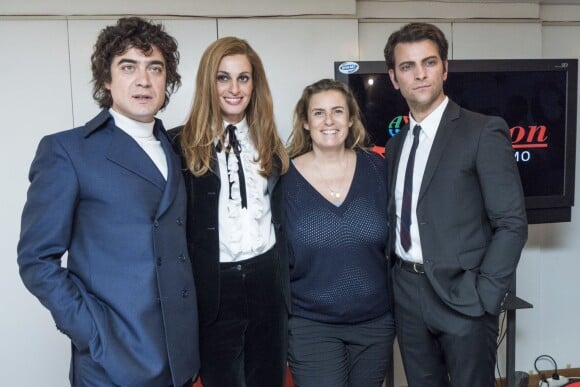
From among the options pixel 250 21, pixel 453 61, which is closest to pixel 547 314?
pixel 453 61

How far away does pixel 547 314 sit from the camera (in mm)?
3547

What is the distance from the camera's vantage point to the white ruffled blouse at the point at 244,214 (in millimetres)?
1837

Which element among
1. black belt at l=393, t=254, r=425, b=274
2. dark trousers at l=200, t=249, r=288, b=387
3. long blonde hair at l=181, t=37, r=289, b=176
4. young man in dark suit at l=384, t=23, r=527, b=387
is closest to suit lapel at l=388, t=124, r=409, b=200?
young man in dark suit at l=384, t=23, r=527, b=387

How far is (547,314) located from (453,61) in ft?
6.07

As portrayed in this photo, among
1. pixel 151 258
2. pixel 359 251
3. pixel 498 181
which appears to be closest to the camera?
pixel 151 258

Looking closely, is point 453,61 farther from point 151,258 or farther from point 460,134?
point 151,258

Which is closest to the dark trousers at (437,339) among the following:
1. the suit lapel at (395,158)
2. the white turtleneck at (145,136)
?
the suit lapel at (395,158)

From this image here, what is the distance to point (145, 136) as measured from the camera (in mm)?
1632

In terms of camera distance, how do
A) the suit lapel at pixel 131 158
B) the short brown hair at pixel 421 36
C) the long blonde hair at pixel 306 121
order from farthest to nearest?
1. the long blonde hair at pixel 306 121
2. the short brown hair at pixel 421 36
3. the suit lapel at pixel 131 158

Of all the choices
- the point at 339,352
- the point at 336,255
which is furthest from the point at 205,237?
the point at 339,352

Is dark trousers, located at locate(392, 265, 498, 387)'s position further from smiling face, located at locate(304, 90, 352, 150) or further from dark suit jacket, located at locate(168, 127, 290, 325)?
dark suit jacket, located at locate(168, 127, 290, 325)

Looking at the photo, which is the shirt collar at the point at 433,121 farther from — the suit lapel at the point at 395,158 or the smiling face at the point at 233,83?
the smiling face at the point at 233,83

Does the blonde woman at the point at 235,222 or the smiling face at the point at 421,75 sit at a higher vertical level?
the smiling face at the point at 421,75

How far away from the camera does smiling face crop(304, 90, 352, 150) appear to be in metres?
2.06
